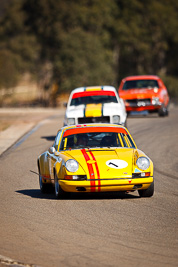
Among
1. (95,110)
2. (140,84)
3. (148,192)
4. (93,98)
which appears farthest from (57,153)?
(140,84)

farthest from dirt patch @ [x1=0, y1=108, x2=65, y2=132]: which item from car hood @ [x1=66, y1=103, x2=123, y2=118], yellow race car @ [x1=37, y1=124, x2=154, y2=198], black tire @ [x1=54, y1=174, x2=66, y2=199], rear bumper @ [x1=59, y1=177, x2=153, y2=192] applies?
rear bumper @ [x1=59, y1=177, x2=153, y2=192]

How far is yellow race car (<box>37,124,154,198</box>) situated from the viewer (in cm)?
1033

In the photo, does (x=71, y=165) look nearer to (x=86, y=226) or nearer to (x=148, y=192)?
(x=148, y=192)

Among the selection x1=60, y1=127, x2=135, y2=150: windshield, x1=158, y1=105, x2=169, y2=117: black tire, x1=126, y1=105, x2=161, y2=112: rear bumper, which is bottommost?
x1=158, y1=105, x2=169, y2=117: black tire

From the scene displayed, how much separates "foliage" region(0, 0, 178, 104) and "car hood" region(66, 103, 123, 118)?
145 ft

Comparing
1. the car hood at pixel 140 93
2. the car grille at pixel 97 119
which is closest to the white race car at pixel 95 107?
the car grille at pixel 97 119

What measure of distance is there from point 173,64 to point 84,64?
65.3 feet

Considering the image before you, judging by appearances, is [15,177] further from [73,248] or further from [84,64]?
[84,64]

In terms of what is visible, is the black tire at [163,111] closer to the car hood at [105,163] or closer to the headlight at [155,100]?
the headlight at [155,100]

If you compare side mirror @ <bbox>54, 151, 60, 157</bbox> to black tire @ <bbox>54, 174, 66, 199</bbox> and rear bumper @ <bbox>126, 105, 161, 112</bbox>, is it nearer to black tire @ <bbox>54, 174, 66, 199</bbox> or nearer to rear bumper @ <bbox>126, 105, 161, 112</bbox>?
black tire @ <bbox>54, 174, 66, 199</bbox>

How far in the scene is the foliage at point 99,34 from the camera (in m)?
72.6

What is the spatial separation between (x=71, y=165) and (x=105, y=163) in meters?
0.53

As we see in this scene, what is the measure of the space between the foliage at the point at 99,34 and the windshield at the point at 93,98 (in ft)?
142

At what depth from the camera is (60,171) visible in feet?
34.6
